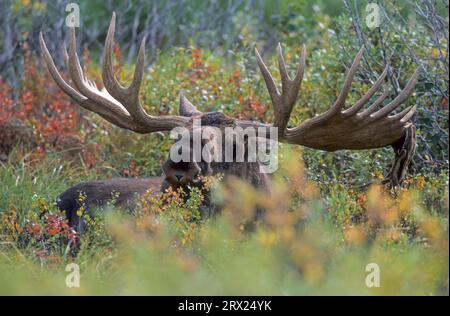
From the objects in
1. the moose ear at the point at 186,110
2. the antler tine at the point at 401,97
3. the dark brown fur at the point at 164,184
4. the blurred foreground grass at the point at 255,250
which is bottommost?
the blurred foreground grass at the point at 255,250

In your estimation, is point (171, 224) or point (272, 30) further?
point (272, 30)

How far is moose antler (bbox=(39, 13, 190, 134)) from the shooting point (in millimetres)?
6578

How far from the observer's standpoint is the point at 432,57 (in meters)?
7.89

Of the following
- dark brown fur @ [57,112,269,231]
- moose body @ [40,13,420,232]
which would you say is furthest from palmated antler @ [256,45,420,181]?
dark brown fur @ [57,112,269,231]

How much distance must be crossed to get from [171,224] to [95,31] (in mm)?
8014

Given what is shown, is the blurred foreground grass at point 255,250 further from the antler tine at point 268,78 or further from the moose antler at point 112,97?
the moose antler at point 112,97

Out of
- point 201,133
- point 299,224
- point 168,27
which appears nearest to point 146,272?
point 299,224

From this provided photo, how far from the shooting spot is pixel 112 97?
6965 mm

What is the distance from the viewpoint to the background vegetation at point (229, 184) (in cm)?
455

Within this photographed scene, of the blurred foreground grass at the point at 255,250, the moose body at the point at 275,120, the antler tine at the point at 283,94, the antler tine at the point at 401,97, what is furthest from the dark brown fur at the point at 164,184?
the antler tine at the point at 401,97

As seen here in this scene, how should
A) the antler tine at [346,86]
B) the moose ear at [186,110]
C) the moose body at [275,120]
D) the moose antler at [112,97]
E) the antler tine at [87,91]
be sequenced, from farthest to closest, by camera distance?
Answer: the moose ear at [186,110] → the antler tine at [87,91] → the moose antler at [112,97] → the moose body at [275,120] → the antler tine at [346,86]

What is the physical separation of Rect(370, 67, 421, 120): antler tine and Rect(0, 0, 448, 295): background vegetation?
1.59 feet

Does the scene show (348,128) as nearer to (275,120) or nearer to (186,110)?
(275,120)
